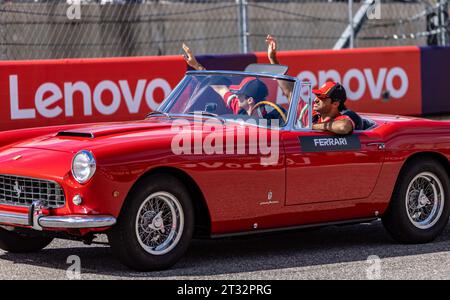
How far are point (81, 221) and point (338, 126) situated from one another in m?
2.08

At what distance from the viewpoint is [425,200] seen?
7.50 meters

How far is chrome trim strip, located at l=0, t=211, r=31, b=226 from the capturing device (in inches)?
237

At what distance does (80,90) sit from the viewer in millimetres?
11219

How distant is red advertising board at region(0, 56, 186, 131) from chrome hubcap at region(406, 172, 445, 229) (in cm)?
475

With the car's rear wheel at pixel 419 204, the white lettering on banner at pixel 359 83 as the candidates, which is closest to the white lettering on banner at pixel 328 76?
the white lettering on banner at pixel 359 83

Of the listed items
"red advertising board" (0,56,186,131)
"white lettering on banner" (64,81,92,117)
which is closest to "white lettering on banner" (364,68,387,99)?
"red advertising board" (0,56,186,131)

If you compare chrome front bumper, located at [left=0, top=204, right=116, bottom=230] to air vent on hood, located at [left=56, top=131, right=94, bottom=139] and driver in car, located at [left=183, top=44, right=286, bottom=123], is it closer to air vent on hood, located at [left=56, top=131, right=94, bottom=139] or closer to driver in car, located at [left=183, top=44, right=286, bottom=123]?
air vent on hood, located at [left=56, top=131, right=94, bottom=139]

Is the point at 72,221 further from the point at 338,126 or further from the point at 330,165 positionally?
the point at 338,126

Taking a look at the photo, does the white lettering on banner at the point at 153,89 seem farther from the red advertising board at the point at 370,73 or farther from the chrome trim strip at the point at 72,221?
the chrome trim strip at the point at 72,221

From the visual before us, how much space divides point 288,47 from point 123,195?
32.2ft

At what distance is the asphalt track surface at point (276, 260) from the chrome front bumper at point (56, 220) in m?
0.33

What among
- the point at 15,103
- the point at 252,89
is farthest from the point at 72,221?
the point at 15,103
